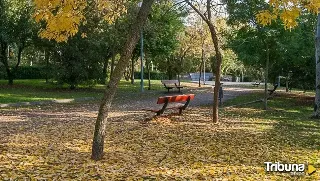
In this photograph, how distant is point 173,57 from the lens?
42625 mm

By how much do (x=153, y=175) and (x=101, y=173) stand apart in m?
0.82

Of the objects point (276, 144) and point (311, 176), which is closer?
point (311, 176)

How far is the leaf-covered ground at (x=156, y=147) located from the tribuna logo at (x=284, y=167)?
0.18 metres

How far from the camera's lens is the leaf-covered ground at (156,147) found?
580 cm

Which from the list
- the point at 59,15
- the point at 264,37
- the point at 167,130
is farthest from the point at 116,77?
the point at 264,37

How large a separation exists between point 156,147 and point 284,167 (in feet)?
9.10

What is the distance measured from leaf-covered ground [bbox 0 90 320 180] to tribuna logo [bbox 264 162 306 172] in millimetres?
180

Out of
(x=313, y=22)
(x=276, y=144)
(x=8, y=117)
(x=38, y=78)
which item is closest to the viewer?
(x=276, y=144)

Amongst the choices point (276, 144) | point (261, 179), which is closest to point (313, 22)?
point (276, 144)

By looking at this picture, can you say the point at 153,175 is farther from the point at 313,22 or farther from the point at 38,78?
the point at 38,78

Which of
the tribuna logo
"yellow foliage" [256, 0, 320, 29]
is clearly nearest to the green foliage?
"yellow foliage" [256, 0, 320, 29]

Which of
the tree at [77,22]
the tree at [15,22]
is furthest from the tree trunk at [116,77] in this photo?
the tree at [15,22]

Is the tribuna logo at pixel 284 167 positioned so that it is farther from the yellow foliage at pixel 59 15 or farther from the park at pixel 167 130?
the yellow foliage at pixel 59 15

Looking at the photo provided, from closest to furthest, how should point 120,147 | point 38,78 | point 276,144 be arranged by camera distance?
point 120,147, point 276,144, point 38,78
